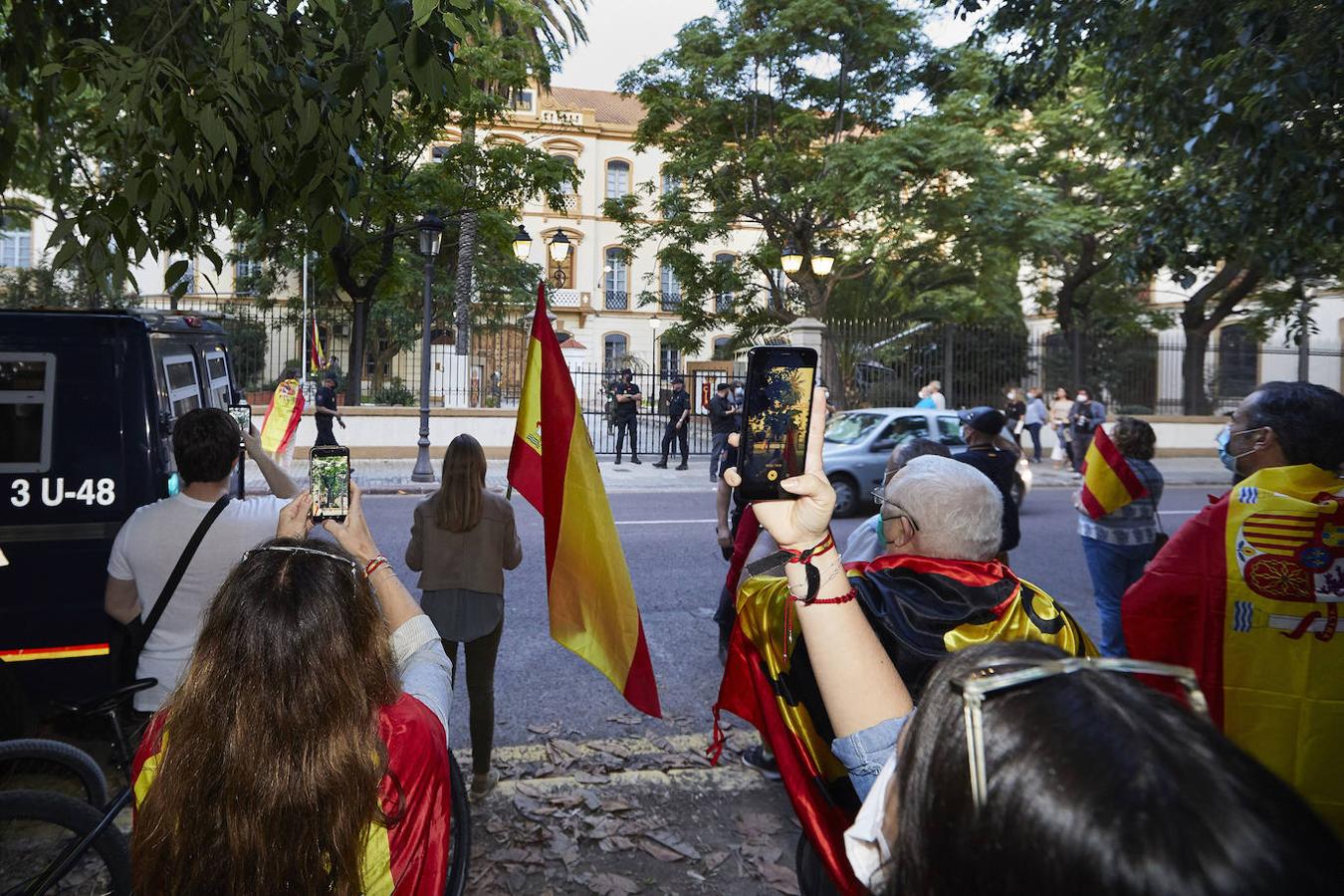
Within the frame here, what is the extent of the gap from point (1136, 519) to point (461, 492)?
12.5ft

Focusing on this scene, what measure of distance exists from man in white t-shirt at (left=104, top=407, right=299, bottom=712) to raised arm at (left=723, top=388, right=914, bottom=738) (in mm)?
2224

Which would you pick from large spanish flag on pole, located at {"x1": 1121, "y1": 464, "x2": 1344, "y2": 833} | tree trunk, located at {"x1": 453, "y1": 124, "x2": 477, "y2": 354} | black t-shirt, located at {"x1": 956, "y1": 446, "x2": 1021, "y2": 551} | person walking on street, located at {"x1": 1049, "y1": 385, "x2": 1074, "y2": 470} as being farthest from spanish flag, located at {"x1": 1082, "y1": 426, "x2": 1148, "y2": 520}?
person walking on street, located at {"x1": 1049, "y1": 385, "x2": 1074, "y2": 470}

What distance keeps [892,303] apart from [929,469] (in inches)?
973

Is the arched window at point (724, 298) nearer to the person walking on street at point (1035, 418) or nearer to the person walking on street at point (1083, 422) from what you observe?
the person walking on street at point (1035, 418)

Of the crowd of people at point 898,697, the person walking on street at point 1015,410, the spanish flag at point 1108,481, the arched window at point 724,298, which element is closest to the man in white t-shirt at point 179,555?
the crowd of people at point 898,697

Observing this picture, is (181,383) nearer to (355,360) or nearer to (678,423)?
(678,423)

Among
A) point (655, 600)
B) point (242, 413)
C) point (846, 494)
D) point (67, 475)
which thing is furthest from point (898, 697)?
point (846, 494)

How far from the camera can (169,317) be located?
16.1 feet

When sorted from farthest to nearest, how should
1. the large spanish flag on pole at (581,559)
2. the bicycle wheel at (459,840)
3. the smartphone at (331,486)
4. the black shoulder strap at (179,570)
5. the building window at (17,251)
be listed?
the building window at (17,251)
the large spanish flag on pole at (581,559)
the black shoulder strap at (179,570)
the bicycle wheel at (459,840)
the smartphone at (331,486)

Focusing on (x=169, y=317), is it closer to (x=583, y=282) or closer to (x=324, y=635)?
(x=324, y=635)

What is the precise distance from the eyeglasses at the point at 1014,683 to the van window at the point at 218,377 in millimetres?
5502

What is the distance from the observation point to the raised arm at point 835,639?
163cm

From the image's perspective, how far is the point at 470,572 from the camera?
434 centimetres

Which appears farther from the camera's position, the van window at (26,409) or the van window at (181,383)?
the van window at (181,383)
